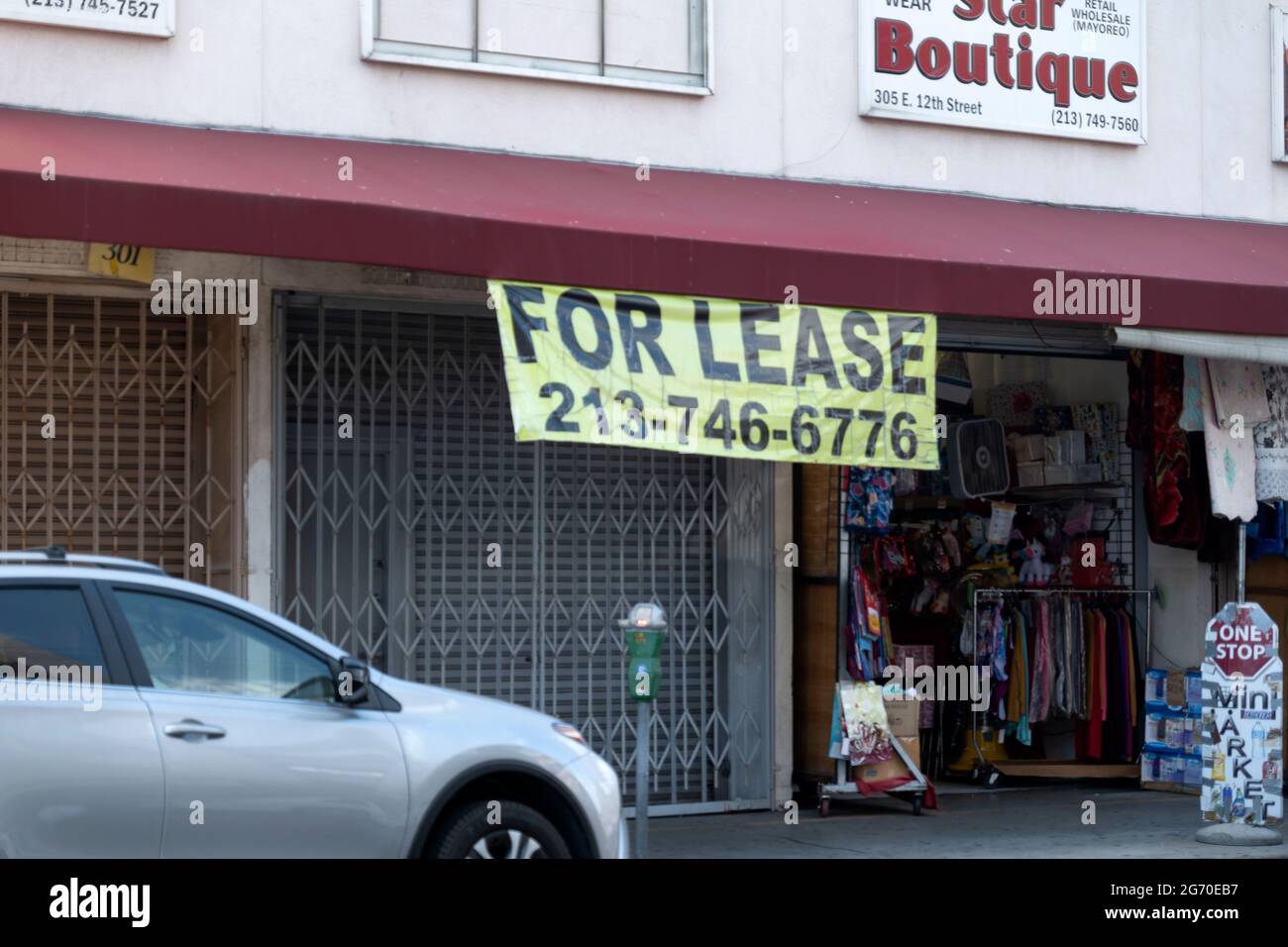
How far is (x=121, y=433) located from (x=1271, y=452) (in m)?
7.59

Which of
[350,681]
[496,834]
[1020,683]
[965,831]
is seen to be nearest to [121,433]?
[350,681]

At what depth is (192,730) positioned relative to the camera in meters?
7.16

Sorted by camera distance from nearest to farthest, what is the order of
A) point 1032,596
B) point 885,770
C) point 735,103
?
point 735,103 → point 885,770 → point 1032,596

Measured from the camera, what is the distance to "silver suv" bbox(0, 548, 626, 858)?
6.92m

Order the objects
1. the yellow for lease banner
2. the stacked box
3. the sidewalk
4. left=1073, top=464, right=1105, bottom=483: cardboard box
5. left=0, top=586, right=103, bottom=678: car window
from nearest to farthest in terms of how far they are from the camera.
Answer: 1. left=0, top=586, right=103, bottom=678: car window
2. the yellow for lease banner
3. the sidewalk
4. the stacked box
5. left=1073, top=464, right=1105, bottom=483: cardboard box

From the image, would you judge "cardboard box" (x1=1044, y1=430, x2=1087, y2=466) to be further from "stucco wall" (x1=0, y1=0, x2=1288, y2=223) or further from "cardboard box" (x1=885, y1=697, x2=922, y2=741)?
"cardboard box" (x1=885, y1=697, x2=922, y2=741)

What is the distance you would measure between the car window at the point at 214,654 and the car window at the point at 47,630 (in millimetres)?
176

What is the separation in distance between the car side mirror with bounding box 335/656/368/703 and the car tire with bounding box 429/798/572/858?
656mm

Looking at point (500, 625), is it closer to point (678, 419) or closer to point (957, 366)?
point (678, 419)

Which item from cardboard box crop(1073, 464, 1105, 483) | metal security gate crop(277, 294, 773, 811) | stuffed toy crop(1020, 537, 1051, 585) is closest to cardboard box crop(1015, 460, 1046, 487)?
cardboard box crop(1073, 464, 1105, 483)

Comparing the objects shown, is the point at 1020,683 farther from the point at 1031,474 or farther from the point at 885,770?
the point at 885,770

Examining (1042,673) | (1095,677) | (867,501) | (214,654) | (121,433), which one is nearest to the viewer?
(214,654)

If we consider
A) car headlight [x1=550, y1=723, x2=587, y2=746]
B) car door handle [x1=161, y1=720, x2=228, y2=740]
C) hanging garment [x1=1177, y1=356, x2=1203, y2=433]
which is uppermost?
hanging garment [x1=1177, y1=356, x2=1203, y2=433]

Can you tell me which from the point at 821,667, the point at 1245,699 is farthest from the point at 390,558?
the point at 1245,699
